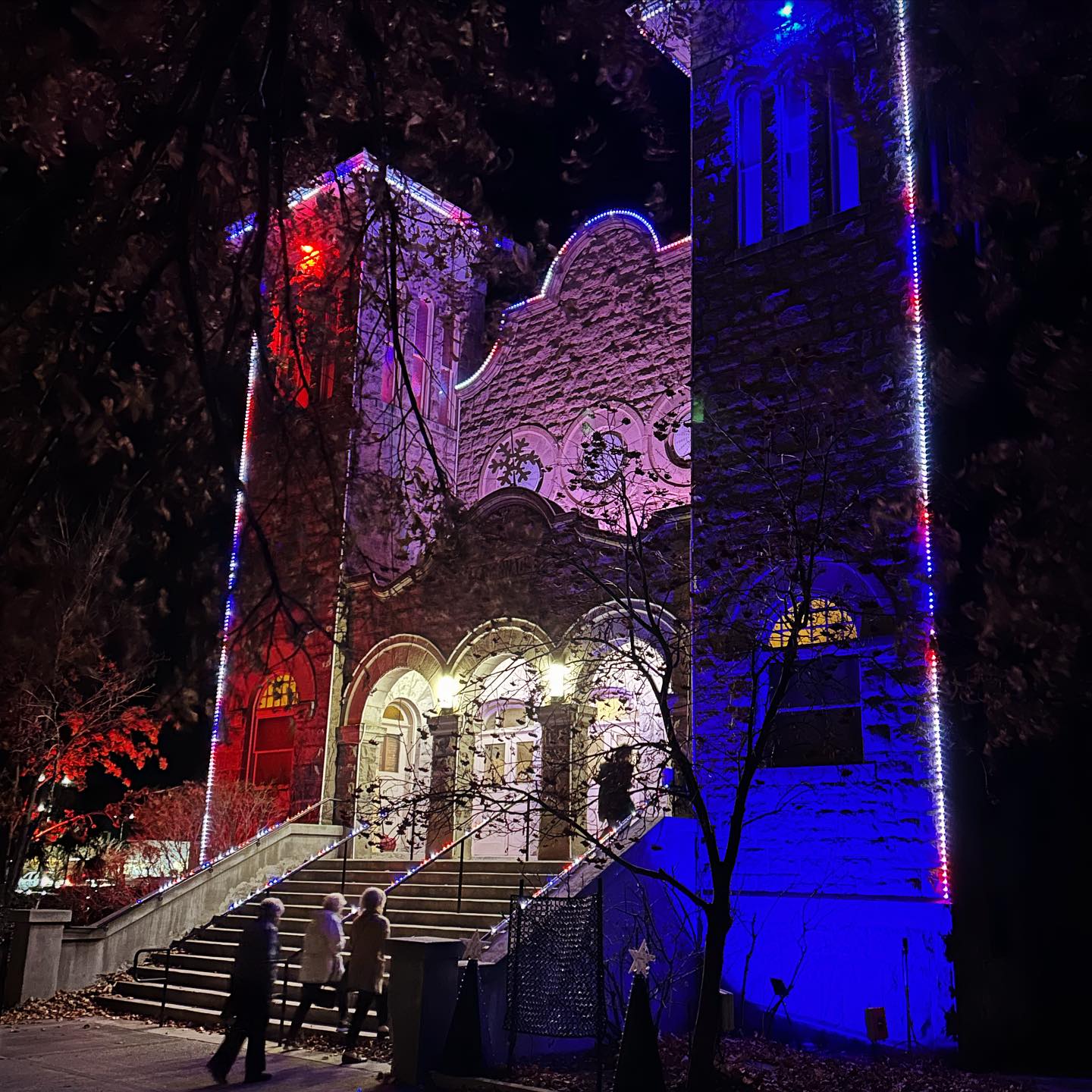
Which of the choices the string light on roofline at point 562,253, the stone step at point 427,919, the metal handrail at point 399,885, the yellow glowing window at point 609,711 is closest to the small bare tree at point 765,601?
the metal handrail at point 399,885

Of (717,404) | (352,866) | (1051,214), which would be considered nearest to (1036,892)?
(717,404)

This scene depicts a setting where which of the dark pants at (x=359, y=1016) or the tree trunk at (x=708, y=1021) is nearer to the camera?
the tree trunk at (x=708, y=1021)

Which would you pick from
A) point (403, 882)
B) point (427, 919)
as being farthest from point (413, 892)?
point (427, 919)

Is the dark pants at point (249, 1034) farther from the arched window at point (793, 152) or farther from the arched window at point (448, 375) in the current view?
the arched window at point (448, 375)

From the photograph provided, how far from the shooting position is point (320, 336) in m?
16.3

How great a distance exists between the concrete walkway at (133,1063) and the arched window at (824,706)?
548 centimetres

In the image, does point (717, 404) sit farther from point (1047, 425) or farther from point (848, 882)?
point (848, 882)

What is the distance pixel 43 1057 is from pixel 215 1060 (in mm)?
2239

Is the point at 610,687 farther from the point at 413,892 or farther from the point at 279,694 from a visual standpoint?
the point at 279,694

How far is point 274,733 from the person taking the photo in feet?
64.6

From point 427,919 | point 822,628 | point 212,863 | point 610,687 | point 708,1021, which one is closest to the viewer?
point 708,1021

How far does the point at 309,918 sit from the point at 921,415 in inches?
396

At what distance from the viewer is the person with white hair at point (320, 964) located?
35.8ft

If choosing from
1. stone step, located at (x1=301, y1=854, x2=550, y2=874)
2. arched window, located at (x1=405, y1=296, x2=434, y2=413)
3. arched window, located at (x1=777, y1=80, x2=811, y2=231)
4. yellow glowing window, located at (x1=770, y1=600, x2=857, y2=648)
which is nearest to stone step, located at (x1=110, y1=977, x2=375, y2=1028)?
stone step, located at (x1=301, y1=854, x2=550, y2=874)
